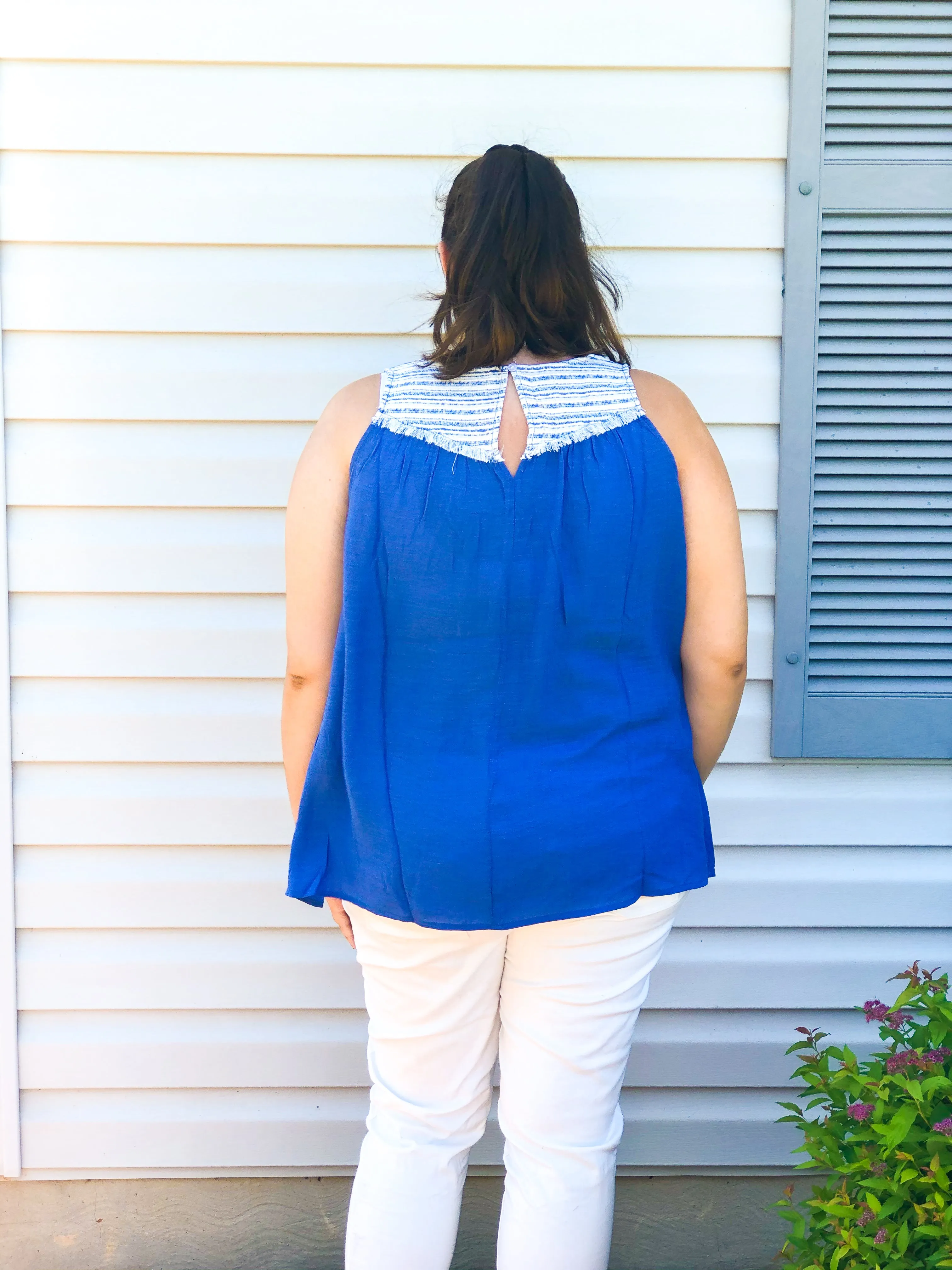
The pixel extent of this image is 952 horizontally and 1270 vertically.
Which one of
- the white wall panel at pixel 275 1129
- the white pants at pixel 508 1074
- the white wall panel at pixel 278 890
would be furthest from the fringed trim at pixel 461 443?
the white wall panel at pixel 275 1129

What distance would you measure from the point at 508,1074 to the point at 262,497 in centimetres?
119

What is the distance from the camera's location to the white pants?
1.52 m

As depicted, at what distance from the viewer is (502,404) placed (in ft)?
4.62

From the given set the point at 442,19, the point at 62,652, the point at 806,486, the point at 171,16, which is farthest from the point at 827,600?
the point at 171,16

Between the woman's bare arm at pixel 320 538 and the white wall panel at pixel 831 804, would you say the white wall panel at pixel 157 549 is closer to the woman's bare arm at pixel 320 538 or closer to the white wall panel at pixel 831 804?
the white wall panel at pixel 831 804

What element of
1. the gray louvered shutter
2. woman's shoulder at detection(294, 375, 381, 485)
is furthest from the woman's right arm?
the gray louvered shutter

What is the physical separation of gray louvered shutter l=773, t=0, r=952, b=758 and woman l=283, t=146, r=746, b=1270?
2.26ft

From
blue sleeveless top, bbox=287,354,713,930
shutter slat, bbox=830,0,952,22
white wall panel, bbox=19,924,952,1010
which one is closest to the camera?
blue sleeveless top, bbox=287,354,713,930

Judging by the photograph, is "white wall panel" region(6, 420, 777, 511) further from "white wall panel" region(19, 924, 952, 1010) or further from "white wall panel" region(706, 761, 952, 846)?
"white wall panel" region(19, 924, 952, 1010)

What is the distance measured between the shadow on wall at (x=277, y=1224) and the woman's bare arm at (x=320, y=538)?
1375 mm

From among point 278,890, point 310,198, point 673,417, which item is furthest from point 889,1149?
point 310,198

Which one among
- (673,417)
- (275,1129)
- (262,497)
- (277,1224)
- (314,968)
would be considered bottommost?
(277,1224)

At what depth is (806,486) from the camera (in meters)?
2.21

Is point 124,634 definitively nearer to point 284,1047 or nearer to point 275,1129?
point 284,1047
